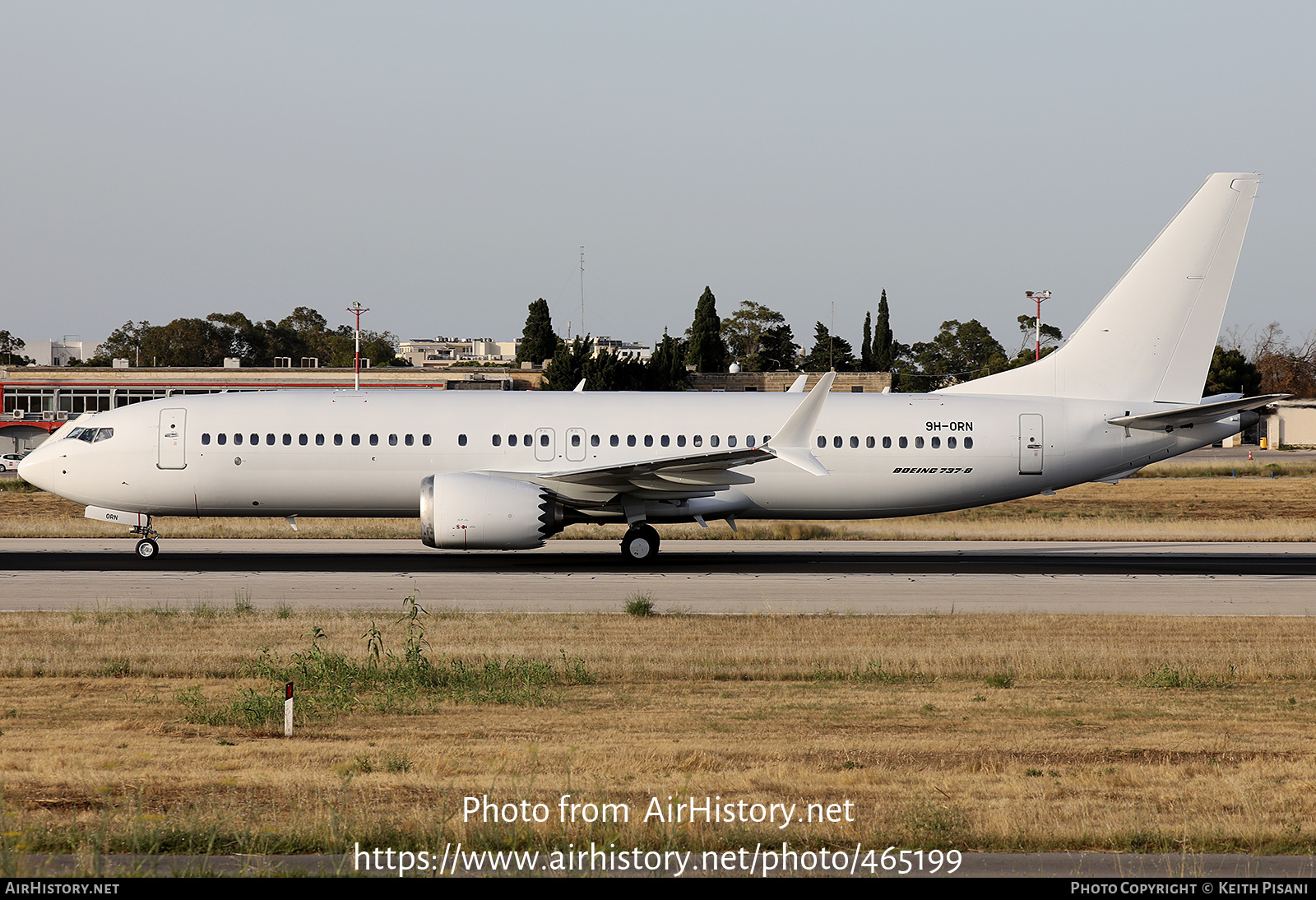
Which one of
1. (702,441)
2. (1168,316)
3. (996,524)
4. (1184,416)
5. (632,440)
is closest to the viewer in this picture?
(1184,416)

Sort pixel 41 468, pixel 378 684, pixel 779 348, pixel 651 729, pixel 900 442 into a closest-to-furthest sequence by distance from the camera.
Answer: pixel 651 729, pixel 378 684, pixel 41 468, pixel 900 442, pixel 779 348

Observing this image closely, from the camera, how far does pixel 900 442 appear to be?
30125 millimetres

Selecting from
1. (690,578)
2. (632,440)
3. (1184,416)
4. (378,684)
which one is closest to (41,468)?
(632,440)

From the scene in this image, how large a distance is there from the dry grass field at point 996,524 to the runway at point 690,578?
282 centimetres

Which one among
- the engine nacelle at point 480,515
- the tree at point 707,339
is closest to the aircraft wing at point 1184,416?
the engine nacelle at point 480,515

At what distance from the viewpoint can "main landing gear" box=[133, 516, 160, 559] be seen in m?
29.1

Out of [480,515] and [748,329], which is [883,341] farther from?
[480,515]

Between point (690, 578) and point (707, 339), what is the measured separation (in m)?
94.1

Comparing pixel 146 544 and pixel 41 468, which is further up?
pixel 41 468

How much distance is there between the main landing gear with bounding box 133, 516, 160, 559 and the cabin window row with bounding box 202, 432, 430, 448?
9.45 feet

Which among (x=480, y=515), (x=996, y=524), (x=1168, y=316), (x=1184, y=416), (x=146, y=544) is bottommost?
(x=996, y=524)

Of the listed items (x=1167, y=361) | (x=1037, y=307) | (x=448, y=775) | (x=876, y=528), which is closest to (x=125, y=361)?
(x=1037, y=307)

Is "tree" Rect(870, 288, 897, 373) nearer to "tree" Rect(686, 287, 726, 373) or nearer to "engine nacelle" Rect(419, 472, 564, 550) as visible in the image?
"tree" Rect(686, 287, 726, 373)
